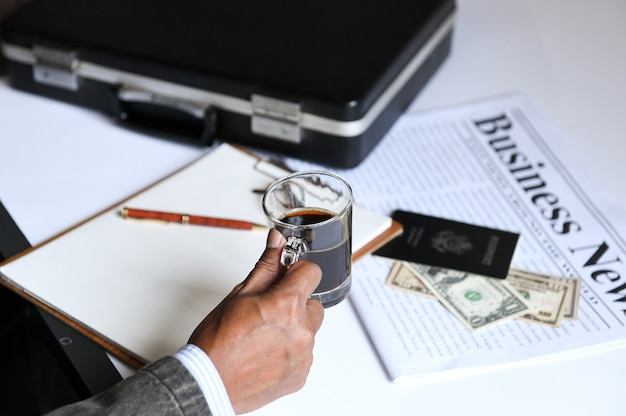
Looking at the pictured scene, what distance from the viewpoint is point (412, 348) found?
0.88 meters

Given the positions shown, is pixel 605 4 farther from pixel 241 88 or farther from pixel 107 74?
pixel 107 74

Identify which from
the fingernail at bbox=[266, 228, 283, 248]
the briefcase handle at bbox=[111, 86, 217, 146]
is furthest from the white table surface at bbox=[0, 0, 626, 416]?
the fingernail at bbox=[266, 228, 283, 248]

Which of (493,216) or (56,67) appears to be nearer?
(493,216)

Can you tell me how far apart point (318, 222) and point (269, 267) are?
0.10 metres

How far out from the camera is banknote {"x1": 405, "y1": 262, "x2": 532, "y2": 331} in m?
0.91

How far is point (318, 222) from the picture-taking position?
894 millimetres

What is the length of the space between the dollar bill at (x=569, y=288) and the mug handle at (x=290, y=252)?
0.27 metres

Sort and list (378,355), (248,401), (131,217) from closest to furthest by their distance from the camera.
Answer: (248,401), (378,355), (131,217)

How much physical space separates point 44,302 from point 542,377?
523 mm

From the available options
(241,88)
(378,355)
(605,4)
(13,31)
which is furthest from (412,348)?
(605,4)

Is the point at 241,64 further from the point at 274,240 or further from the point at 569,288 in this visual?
the point at 569,288

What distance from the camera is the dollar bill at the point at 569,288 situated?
36.2 inches

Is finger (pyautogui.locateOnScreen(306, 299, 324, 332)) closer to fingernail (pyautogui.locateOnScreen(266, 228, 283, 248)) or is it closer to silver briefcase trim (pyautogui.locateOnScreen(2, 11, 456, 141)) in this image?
fingernail (pyautogui.locateOnScreen(266, 228, 283, 248))

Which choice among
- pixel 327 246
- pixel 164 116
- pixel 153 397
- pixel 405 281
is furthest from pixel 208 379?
pixel 164 116
